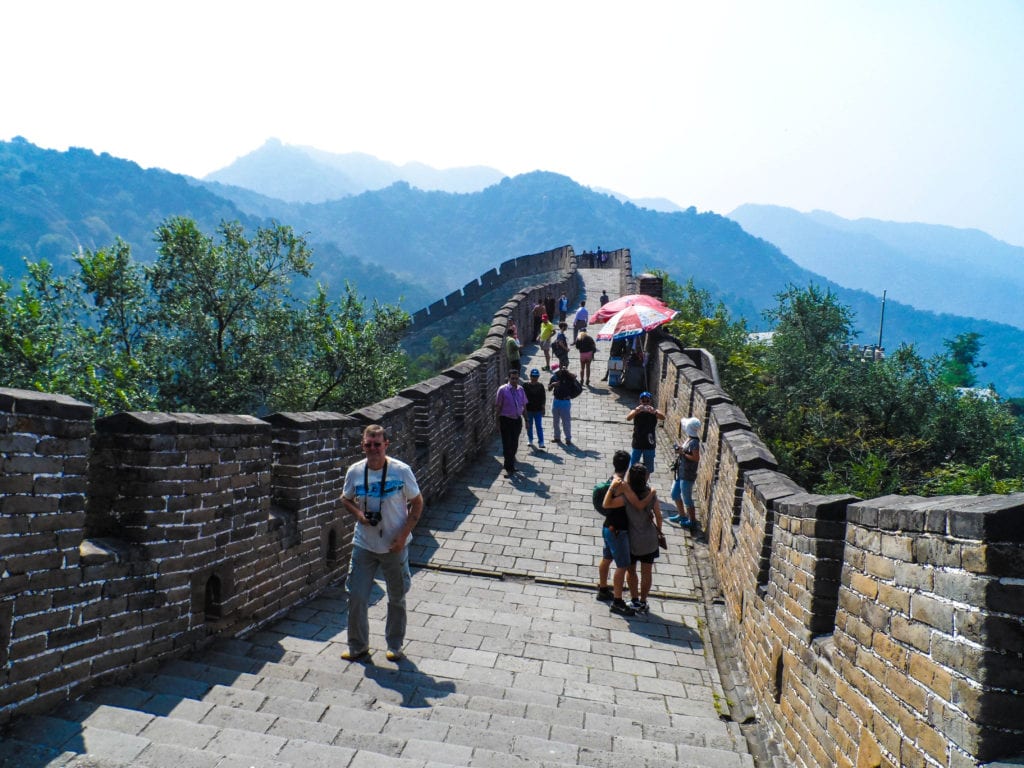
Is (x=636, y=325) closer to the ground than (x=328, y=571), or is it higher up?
higher up

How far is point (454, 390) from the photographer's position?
29.7 feet

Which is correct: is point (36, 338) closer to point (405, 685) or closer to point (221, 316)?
point (221, 316)

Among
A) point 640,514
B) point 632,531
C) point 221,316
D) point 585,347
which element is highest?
point 221,316

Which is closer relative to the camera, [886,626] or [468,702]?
[886,626]

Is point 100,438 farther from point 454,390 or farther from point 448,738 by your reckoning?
point 454,390

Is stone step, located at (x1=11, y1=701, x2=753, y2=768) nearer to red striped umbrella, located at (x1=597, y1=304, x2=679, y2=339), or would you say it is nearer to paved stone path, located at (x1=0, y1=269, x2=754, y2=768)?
paved stone path, located at (x1=0, y1=269, x2=754, y2=768)

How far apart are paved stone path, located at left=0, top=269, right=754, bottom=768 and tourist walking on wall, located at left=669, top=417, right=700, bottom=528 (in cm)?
44

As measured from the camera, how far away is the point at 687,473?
7691mm

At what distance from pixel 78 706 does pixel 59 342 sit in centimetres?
1609

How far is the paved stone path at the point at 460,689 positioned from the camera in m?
2.79

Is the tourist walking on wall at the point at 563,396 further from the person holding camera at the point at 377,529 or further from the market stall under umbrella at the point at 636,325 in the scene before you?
the person holding camera at the point at 377,529

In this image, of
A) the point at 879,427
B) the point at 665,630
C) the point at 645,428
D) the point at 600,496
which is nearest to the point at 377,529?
the point at 600,496

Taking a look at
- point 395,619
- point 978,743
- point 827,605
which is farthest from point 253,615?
point 978,743

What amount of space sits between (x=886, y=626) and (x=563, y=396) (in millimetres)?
7920
